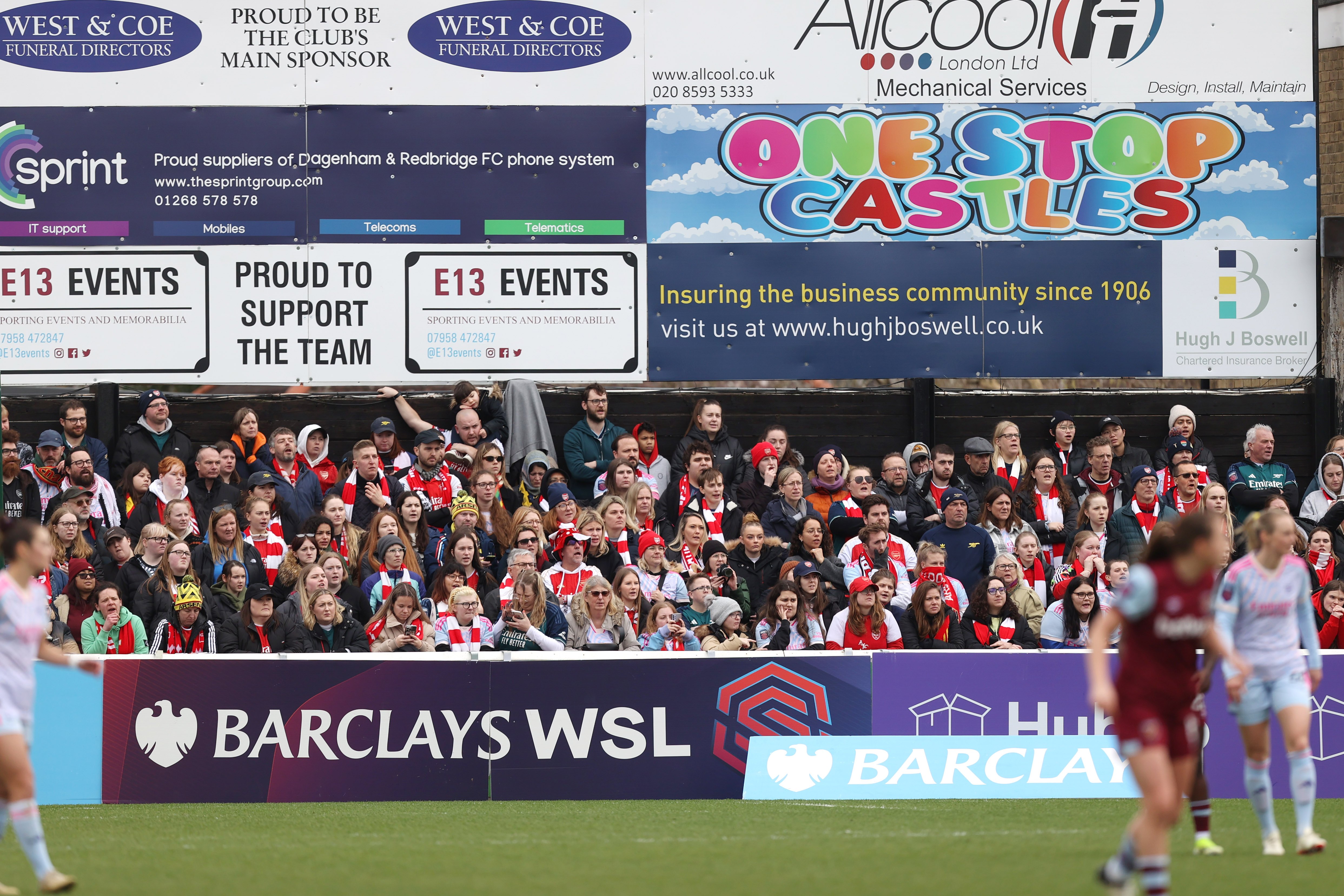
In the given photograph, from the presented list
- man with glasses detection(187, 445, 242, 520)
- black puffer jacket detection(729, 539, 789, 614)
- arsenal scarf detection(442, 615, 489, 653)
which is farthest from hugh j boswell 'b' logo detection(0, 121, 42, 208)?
black puffer jacket detection(729, 539, 789, 614)

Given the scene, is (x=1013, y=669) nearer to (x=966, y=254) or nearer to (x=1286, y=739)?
(x=1286, y=739)

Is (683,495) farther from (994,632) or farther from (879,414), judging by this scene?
(879,414)

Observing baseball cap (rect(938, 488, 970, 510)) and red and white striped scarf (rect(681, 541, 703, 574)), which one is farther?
baseball cap (rect(938, 488, 970, 510))

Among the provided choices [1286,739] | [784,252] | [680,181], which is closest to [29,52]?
[680,181]

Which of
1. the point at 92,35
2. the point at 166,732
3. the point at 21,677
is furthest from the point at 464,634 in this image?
the point at 92,35

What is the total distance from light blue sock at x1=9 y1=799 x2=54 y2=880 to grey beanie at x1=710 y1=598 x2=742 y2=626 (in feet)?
21.0

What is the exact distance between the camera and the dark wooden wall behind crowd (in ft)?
56.1

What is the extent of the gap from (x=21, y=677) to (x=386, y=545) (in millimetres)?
5695

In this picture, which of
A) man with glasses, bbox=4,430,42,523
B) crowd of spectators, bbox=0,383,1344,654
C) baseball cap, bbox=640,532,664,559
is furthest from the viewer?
man with glasses, bbox=4,430,42,523

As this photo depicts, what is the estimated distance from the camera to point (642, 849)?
9.05 metres

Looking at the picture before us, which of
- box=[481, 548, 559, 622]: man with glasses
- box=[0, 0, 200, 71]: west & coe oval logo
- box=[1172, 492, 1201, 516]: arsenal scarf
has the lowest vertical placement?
box=[481, 548, 559, 622]: man with glasses

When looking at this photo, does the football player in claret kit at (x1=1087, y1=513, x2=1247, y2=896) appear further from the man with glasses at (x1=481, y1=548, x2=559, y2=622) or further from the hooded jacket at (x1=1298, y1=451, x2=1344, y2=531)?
the hooded jacket at (x1=1298, y1=451, x2=1344, y2=531)

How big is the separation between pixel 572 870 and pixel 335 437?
9.77 m

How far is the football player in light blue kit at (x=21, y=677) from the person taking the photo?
755cm
